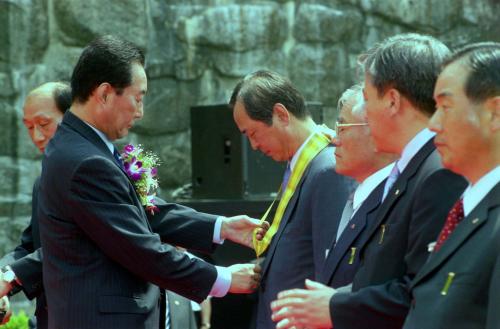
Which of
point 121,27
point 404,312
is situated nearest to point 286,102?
point 404,312

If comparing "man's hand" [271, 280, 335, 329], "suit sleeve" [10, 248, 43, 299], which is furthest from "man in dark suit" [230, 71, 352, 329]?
"suit sleeve" [10, 248, 43, 299]

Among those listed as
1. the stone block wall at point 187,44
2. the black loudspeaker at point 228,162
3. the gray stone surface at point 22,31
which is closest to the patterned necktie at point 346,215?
the black loudspeaker at point 228,162

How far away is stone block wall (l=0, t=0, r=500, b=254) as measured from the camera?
7.04 m

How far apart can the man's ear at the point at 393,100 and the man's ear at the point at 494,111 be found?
404 millimetres

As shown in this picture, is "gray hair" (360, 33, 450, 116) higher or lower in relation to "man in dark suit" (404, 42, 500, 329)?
higher

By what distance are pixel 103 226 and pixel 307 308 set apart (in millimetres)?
1047

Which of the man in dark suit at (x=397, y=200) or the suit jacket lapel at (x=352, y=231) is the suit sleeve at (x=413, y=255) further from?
the suit jacket lapel at (x=352, y=231)

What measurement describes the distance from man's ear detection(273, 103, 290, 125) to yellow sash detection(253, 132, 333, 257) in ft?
0.41

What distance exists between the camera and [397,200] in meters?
2.53

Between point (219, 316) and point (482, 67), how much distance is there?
5268 mm

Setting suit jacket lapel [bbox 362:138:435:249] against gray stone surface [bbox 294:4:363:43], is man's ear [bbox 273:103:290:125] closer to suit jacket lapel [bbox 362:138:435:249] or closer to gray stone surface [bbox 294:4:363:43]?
suit jacket lapel [bbox 362:138:435:249]

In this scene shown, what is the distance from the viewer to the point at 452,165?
7.45 feet

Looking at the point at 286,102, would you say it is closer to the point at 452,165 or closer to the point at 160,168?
the point at 452,165

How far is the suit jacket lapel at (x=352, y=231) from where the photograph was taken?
280cm
